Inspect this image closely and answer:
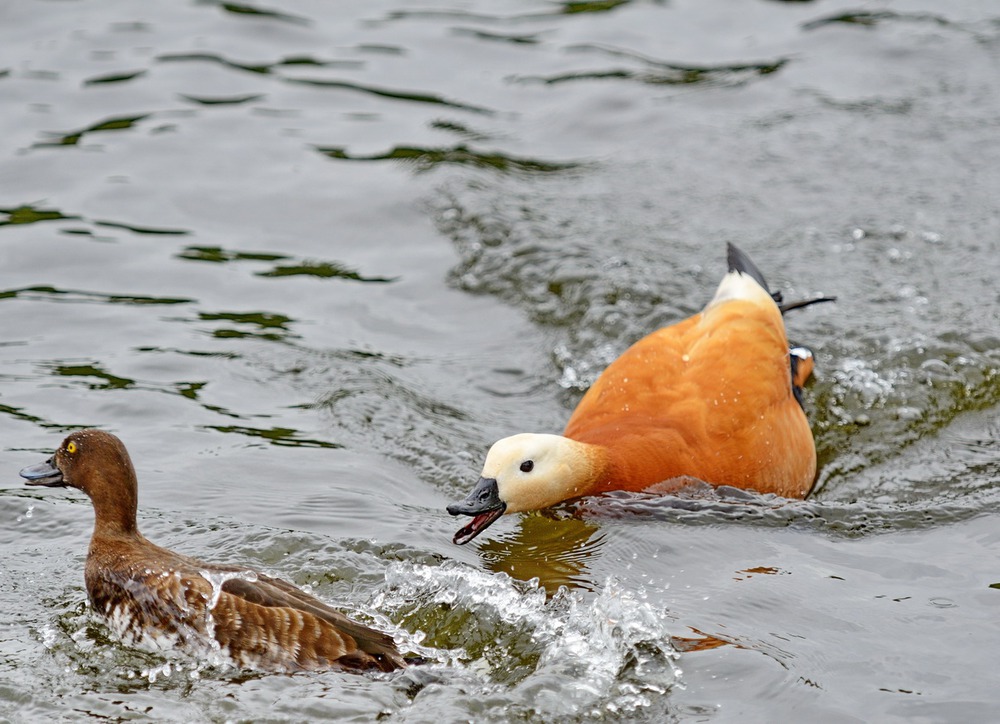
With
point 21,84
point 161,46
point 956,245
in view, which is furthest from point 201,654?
point 161,46

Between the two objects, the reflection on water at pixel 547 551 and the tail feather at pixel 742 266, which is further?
the tail feather at pixel 742 266

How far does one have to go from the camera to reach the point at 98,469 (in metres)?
5.33

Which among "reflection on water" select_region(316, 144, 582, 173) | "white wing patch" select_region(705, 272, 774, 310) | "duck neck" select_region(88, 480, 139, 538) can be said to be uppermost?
"reflection on water" select_region(316, 144, 582, 173)

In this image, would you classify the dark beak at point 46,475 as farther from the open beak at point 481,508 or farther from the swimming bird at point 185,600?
the open beak at point 481,508

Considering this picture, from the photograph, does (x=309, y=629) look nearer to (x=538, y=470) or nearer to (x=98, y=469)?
(x=98, y=469)

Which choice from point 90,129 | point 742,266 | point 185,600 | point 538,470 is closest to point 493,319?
point 742,266

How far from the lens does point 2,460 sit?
21.7ft

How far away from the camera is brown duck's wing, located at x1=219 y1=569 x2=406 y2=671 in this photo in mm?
4816

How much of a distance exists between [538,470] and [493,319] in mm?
2826

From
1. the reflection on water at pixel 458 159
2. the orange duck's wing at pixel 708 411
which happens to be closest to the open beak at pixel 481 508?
the orange duck's wing at pixel 708 411

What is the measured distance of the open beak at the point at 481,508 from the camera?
239 inches

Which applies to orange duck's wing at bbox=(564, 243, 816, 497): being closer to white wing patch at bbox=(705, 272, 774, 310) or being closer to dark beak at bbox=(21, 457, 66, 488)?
white wing patch at bbox=(705, 272, 774, 310)

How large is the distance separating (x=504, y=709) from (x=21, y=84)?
8640 mm

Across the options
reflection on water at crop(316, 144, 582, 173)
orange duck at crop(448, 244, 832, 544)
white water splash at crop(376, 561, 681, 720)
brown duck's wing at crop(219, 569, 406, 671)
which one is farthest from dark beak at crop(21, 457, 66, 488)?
reflection on water at crop(316, 144, 582, 173)
